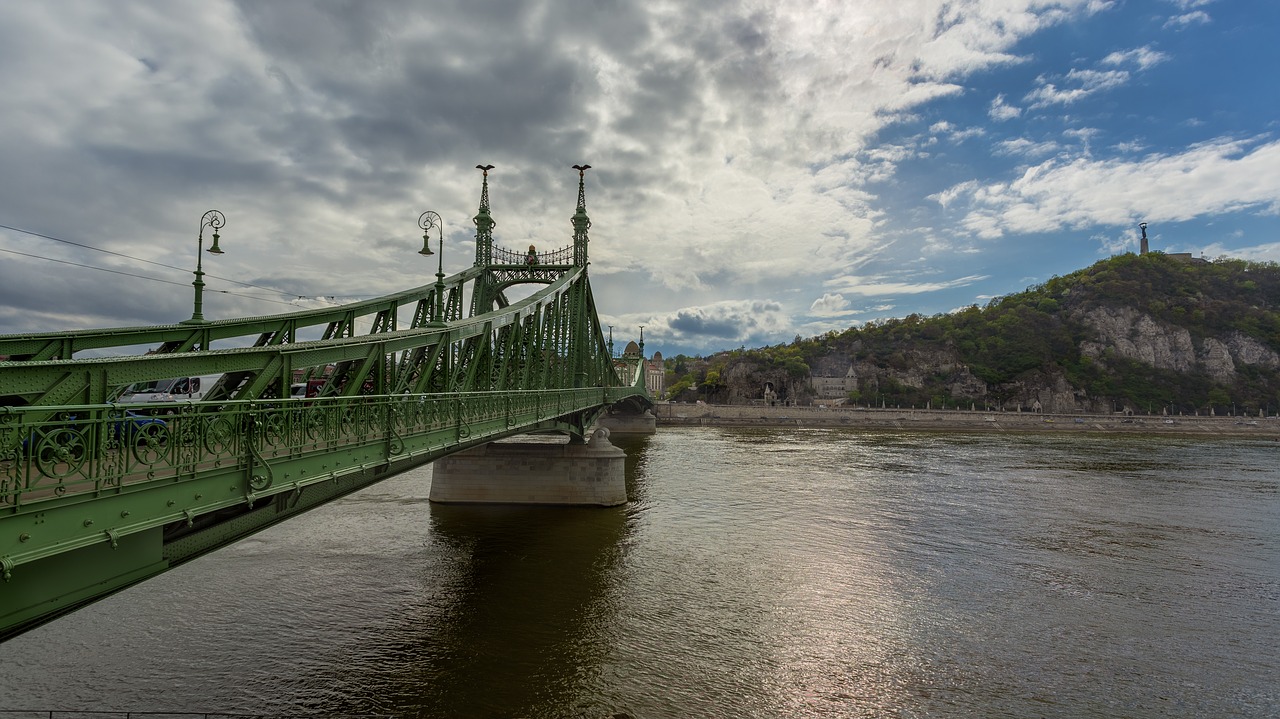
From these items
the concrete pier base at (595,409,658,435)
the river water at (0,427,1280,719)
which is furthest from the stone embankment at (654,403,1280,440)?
the river water at (0,427,1280,719)

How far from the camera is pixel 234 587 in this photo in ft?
47.0

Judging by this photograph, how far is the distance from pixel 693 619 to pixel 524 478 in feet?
42.4

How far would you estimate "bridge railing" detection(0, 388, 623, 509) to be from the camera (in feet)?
16.6

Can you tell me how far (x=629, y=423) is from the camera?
71562 mm

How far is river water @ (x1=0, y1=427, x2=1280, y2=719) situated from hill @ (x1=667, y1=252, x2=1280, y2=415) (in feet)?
362

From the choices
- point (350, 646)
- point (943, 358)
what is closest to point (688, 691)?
point (350, 646)

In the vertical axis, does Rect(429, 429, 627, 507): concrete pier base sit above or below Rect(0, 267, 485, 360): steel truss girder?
below

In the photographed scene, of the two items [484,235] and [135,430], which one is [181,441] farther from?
[484,235]

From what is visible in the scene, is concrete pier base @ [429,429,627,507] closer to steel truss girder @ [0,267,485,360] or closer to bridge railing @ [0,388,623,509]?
steel truss girder @ [0,267,485,360]

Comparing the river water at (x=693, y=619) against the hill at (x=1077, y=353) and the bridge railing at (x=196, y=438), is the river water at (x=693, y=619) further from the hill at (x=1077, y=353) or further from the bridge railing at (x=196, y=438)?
the hill at (x=1077, y=353)

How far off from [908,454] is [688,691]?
44.7m

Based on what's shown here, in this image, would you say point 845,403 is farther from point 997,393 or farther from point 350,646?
point 350,646

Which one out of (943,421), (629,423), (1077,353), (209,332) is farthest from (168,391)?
(1077,353)

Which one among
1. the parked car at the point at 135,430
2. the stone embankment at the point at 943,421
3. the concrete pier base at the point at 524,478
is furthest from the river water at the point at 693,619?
the stone embankment at the point at 943,421
